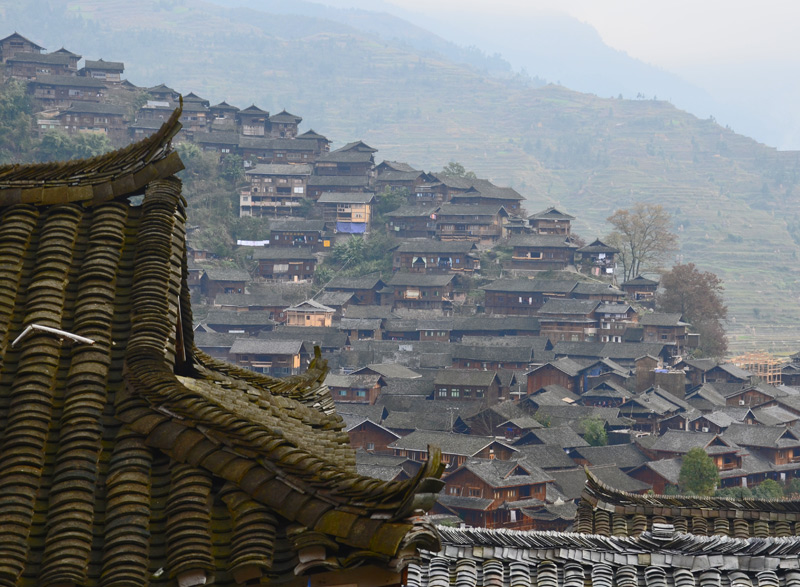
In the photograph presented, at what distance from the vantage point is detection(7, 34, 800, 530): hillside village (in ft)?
148

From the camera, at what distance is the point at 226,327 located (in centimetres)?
6456

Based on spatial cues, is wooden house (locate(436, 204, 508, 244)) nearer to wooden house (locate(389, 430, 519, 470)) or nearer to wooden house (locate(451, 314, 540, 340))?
wooden house (locate(451, 314, 540, 340))

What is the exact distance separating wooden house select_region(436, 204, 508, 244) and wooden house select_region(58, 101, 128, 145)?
89.9 feet

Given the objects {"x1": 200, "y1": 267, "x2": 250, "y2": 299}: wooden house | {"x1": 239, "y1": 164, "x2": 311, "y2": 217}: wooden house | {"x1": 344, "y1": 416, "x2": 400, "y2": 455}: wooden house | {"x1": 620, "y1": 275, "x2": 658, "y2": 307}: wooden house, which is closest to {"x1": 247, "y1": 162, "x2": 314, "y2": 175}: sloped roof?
{"x1": 239, "y1": 164, "x2": 311, "y2": 217}: wooden house

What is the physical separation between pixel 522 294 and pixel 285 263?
17761mm

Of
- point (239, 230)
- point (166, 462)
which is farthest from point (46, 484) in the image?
point (239, 230)

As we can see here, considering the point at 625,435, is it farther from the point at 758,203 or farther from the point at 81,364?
the point at 758,203

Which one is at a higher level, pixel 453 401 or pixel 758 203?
pixel 758 203

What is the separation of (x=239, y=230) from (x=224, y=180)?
5.67m

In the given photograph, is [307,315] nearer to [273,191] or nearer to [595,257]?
[273,191]

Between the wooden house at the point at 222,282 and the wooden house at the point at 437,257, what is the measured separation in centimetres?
1189

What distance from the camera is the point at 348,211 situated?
78500 millimetres

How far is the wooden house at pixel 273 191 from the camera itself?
79.2 metres

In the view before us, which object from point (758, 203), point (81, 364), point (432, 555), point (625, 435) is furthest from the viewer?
point (758, 203)
